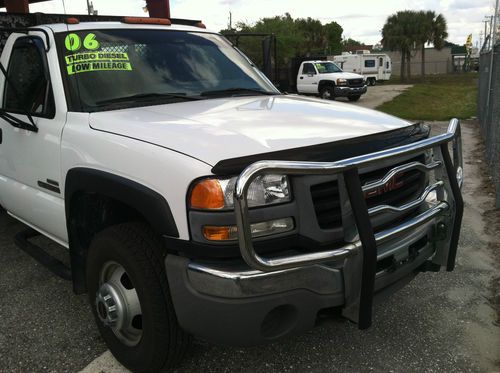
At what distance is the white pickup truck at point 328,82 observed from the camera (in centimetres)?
2183

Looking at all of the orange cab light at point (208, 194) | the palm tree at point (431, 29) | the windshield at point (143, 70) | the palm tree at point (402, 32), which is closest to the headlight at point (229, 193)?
the orange cab light at point (208, 194)

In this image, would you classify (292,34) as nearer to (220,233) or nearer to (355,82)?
(355,82)

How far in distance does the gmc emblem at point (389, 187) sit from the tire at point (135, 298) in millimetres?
1070

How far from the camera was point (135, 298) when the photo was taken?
260cm

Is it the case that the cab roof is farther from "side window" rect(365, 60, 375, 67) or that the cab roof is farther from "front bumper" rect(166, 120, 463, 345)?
"side window" rect(365, 60, 375, 67)

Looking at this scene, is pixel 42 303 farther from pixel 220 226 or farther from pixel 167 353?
pixel 220 226

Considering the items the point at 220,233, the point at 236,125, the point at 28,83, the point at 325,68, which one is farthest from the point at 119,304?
the point at 325,68

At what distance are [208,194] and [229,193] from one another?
9cm

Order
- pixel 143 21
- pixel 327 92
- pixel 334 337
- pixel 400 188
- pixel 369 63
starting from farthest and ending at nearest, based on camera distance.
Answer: pixel 369 63 → pixel 327 92 → pixel 143 21 → pixel 334 337 → pixel 400 188

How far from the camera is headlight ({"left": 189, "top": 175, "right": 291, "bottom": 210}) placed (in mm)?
2139

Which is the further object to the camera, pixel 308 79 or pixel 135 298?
pixel 308 79

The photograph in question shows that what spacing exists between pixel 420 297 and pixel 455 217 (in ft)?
3.39

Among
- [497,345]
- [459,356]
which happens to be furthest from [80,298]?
[497,345]

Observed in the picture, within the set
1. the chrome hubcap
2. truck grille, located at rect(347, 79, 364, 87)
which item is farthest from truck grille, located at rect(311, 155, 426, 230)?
truck grille, located at rect(347, 79, 364, 87)
